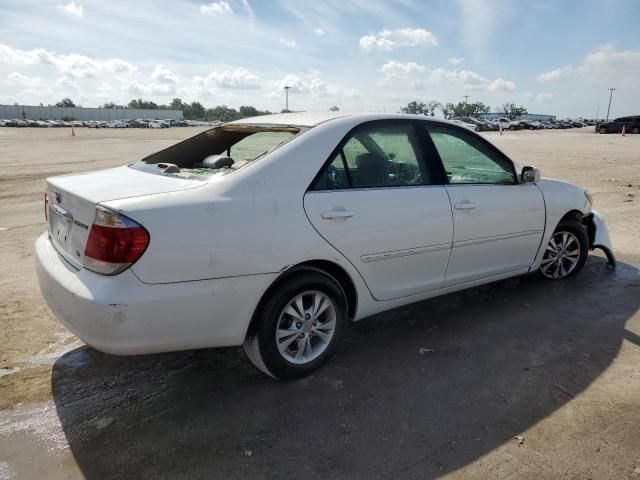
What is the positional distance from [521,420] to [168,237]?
216 cm

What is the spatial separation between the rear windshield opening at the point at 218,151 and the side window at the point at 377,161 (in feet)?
1.17

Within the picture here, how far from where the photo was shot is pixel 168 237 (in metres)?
2.64

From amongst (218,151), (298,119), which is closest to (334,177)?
(298,119)

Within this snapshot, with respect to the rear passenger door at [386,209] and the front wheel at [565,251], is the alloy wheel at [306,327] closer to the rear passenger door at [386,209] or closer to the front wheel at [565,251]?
the rear passenger door at [386,209]

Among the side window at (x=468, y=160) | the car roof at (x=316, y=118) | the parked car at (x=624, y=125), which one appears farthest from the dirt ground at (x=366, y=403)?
the parked car at (x=624, y=125)

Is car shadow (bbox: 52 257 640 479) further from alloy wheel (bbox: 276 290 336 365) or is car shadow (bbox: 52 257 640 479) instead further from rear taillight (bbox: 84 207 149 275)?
rear taillight (bbox: 84 207 149 275)

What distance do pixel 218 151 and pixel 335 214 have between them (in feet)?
4.71

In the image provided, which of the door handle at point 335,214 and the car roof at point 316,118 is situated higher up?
the car roof at point 316,118

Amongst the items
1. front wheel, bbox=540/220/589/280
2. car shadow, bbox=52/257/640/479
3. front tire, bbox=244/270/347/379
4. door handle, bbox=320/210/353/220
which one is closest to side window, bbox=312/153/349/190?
door handle, bbox=320/210/353/220

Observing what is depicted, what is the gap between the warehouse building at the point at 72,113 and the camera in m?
102

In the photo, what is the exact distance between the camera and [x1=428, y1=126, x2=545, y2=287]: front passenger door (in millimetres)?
3885

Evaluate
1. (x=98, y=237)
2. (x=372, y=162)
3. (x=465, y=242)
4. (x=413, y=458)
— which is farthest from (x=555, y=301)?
(x=98, y=237)

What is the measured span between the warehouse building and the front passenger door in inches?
4457

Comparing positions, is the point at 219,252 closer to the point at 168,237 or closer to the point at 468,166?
the point at 168,237
